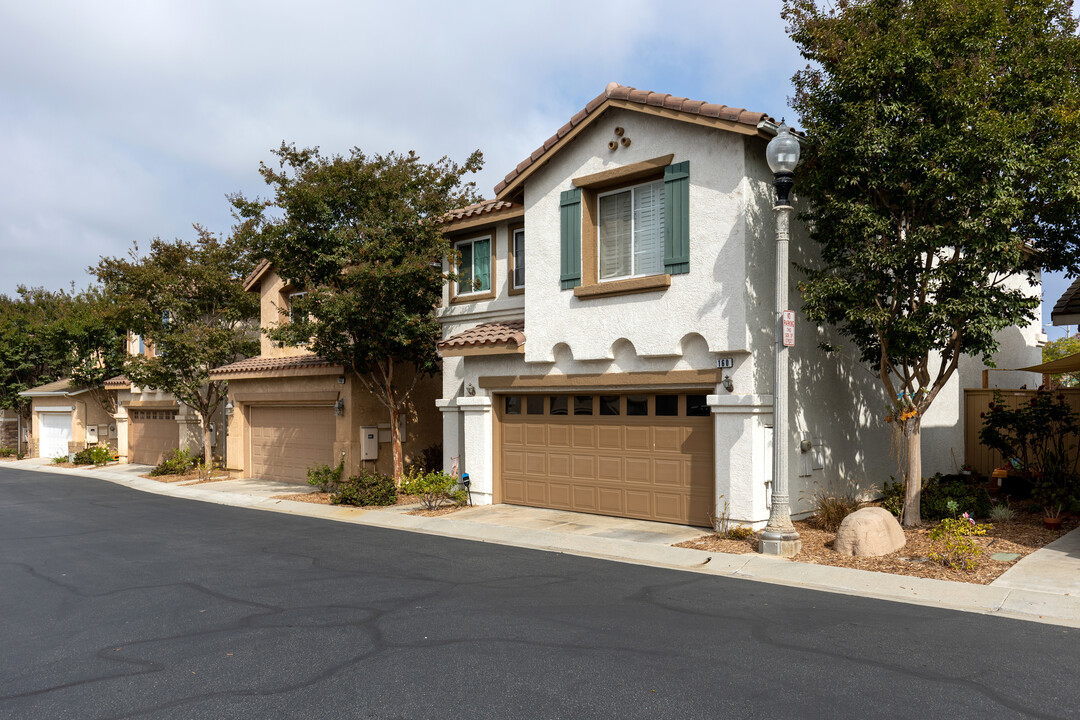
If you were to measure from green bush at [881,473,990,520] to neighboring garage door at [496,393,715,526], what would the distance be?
2.95 metres

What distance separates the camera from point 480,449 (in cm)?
1561

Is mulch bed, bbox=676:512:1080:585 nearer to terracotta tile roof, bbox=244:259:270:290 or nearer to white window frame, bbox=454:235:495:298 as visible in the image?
white window frame, bbox=454:235:495:298

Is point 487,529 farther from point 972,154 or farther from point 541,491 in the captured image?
point 972,154

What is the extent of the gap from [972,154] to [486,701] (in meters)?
8.90

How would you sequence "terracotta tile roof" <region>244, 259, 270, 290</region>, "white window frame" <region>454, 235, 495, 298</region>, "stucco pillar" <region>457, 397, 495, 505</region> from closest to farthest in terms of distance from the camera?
"stucco pillar" <region>457, 397, 495, 505</region>, "white window frame" <region>454, 235, 495, 298</region>, "terracotta tile roof" <region>244, 259, 270, 290</region>

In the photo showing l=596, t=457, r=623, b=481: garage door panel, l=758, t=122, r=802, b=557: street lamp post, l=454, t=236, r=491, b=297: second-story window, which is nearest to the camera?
l=758, t=122, r=802, b=557: street lamp post

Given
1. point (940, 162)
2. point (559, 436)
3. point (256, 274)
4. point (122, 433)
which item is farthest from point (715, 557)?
point (122, 433)

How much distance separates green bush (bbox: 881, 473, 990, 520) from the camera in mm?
12312

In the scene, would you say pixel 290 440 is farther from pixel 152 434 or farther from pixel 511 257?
pixel 152 434

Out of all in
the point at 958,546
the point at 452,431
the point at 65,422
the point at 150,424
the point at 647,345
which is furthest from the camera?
the point at 65,422

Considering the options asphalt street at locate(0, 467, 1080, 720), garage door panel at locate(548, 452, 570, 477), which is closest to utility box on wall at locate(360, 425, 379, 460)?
garage door panel at locate(548, 452, 570, 477)

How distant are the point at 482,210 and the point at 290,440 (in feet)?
32.1

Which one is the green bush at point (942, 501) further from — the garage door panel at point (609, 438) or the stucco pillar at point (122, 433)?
the stucco pillar at point (122, 433)

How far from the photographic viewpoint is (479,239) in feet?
56.2
